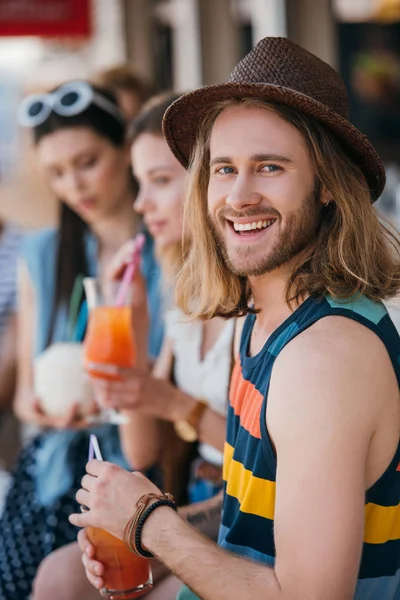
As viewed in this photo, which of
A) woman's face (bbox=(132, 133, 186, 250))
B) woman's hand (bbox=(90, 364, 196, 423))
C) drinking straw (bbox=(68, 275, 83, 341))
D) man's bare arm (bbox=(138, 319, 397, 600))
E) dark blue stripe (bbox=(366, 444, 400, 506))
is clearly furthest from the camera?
drinking straw (bbox=(68, 275, 83, 341))

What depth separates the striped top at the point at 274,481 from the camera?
1493mm

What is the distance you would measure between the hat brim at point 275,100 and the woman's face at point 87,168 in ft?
4.04

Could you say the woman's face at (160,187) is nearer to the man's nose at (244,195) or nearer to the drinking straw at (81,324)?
the drinking straw at (81,324)

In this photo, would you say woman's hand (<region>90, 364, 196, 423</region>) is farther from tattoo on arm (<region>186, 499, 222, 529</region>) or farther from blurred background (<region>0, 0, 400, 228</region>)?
blurred background (<region>0, 0, 400, 228</region>)

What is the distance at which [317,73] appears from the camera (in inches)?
64.8

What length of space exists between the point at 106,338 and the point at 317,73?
1048mm

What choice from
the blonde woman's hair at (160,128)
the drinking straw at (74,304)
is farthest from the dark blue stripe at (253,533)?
the drinking straw at (74,304)

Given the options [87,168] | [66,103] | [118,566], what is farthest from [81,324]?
[118,566]

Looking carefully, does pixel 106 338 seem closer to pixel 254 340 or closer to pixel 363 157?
pixel 254 340

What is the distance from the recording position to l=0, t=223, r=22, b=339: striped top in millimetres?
3713

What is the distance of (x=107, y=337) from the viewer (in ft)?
7.85

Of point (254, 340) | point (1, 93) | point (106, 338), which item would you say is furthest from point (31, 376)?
point (1, 93)

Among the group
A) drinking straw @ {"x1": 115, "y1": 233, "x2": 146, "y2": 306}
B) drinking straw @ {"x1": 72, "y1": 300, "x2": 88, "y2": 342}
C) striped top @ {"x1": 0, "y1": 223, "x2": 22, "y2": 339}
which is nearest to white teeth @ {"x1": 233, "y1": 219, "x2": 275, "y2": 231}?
drinking straw @ {"x1": 115, "y1": 233, "x2": 146, "y2": 306}

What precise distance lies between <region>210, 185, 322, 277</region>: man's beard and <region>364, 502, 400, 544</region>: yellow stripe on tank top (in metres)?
0.48
